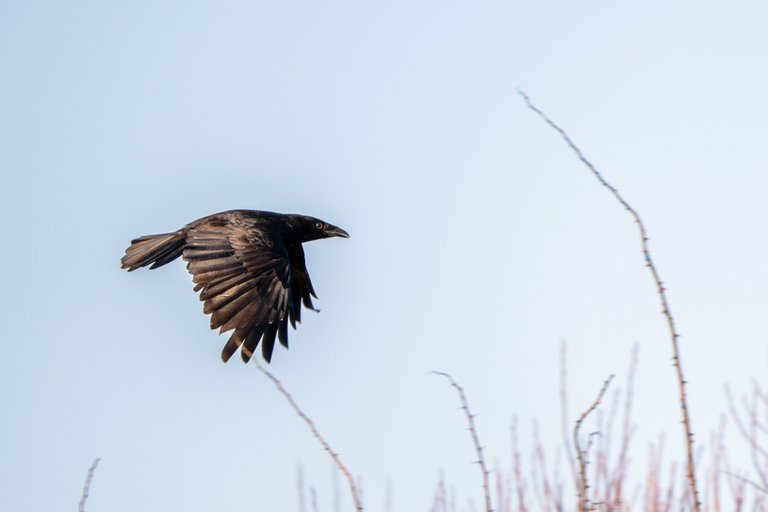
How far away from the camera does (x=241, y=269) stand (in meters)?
7.00

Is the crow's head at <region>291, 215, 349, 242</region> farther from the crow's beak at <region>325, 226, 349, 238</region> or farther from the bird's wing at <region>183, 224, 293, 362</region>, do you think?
the bird's wing at <region>183, 224, 293, 362</region>

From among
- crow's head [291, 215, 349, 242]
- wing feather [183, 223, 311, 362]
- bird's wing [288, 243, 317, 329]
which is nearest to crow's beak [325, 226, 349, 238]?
crow's head [291, 215, 349, 242]

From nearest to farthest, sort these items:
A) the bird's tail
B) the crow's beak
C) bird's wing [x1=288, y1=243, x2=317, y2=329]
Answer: the bird's tail, bird's wing [x1=288, y1=243, x2=317, y2=329], the crow's beak

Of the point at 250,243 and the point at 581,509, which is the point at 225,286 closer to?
the point at 250,243

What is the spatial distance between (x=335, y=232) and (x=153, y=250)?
1.77 meters

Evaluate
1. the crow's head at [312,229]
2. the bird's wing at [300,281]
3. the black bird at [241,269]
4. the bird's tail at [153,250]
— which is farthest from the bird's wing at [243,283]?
the crow's head at [312,229]

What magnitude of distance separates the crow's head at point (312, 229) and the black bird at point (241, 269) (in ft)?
1.16

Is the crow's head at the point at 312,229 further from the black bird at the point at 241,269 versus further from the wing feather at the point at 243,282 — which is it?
the wing feather at the point at 243,282

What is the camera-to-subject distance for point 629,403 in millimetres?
4293

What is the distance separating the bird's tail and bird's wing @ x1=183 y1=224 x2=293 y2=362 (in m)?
0.38

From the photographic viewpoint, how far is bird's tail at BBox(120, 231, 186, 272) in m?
7.86

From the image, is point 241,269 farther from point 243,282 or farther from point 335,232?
point 335,232

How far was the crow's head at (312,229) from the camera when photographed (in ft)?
28.9

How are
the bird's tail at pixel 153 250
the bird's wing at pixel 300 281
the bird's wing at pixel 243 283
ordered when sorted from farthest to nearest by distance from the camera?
the bird's wing at pixel 300 281
the bird's tail at pixel 153 250
the bird's wing at pixel 243 283
